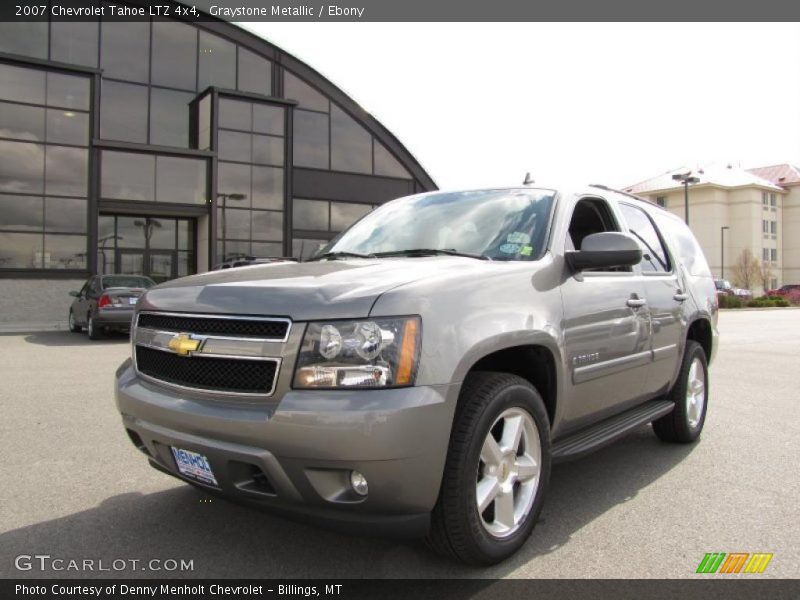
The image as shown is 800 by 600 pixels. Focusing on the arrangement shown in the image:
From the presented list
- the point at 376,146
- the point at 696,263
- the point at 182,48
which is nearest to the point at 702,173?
the point at 376,146

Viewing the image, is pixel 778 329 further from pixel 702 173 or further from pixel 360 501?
pixel 702 173

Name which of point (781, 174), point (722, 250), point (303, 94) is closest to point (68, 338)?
point (303, 94)

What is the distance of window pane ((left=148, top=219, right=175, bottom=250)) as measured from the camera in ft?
82.3

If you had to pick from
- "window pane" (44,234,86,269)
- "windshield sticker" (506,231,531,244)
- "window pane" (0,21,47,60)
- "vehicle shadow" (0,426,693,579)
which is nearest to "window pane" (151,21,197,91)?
"window pane" (0,21,47,60)

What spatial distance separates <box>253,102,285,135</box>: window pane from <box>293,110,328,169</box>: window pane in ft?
2.51

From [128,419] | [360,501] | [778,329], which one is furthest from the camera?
[778,329]

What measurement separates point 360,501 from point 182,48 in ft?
88.6

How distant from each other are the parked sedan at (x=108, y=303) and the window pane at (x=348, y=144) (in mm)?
14110

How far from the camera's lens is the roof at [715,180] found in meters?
72.5

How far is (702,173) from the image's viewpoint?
74688mm

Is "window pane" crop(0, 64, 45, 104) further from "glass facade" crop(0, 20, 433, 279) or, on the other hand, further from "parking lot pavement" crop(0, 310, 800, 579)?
"parking lot pavement" crop(0, 310, 800, 579)

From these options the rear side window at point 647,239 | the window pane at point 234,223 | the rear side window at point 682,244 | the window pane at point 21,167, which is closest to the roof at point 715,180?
the window pane at point 234,223

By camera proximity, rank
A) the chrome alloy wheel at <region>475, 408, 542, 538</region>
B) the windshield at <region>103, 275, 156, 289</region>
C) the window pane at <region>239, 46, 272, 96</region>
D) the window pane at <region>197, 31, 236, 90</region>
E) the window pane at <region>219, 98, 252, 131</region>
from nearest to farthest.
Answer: the chrome alloy wheel at <region>475, 408, 542, 538</region>, the windshield at <region>103, 275, 156, 289</region>, the window pane at <region>219, 98, 252, 131</region>, the window pane at <region>197, 31, 236, 90</region>, the window pane at <region>239, 46, 272, 96</region>

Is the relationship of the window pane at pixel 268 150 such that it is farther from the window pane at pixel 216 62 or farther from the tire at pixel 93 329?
the tire at pixel 93 329
